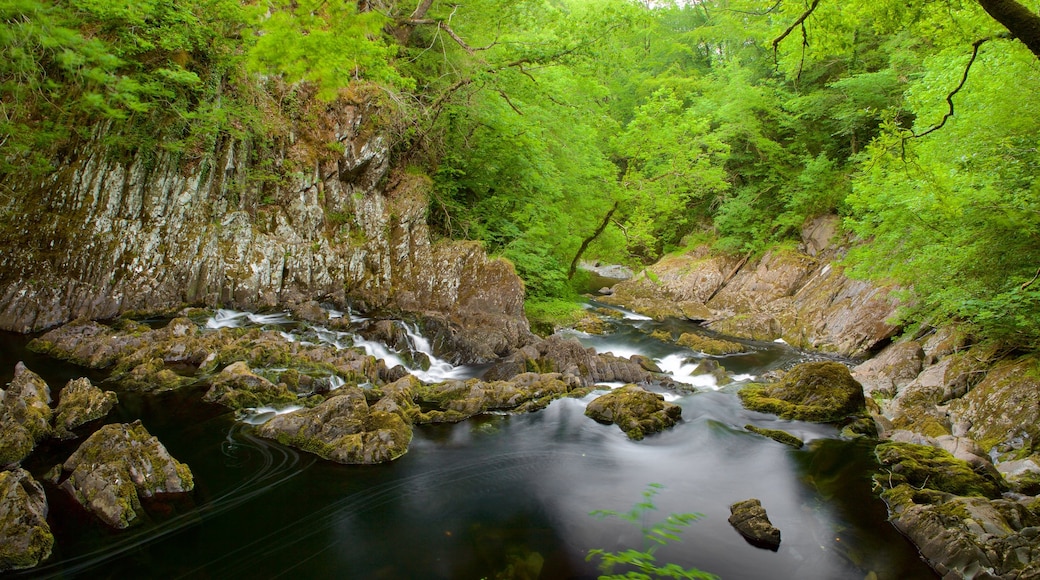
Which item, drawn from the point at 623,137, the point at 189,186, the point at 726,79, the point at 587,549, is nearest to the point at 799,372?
the point at 587,549

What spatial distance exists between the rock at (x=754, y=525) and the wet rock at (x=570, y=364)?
200 inches

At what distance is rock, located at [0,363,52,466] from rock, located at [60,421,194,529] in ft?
2.88

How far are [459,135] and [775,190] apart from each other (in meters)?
15.4

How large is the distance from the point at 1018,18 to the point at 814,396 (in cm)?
798

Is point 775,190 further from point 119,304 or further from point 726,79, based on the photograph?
point 119,304

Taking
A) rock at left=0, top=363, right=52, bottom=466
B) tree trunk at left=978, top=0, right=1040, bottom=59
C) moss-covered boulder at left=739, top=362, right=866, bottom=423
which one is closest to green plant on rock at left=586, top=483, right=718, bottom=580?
moss-covered boulder at left=739, top=362, right=866, bottom=423

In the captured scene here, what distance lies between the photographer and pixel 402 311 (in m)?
13.3

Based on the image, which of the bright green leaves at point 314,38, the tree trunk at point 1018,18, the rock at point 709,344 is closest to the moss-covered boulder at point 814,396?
the rock at point 709,344

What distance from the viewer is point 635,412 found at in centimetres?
889

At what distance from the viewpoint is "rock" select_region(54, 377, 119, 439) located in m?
6.32

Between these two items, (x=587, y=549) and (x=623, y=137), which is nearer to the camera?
(x=587, y=549)

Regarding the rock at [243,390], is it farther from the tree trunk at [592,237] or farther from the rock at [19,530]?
the tree trunk at [592,237]

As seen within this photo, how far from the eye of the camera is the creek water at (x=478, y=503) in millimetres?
4762

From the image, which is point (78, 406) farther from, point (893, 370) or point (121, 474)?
point (893, 370)
